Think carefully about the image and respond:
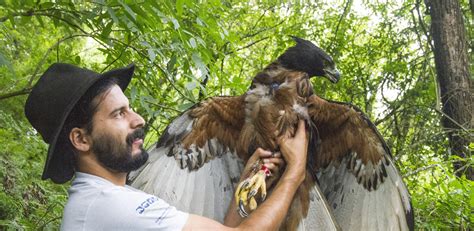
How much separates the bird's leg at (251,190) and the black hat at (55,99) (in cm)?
80

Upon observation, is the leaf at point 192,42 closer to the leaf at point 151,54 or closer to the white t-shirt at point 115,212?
the leaf at point 151,54

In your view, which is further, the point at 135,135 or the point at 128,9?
the point at 128,9

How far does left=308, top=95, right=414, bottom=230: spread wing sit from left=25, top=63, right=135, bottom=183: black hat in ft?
4.03

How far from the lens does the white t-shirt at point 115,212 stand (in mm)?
1858

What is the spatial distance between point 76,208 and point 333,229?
1.35m

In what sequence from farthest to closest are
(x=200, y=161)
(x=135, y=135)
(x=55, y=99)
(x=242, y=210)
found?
(x=200, y=161), (x=242, y=210), (x=135, y=135), (x=55, y=99)

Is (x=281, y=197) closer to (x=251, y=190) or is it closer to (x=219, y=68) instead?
(x=251, y=190)

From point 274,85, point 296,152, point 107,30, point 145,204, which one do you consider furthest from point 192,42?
point 145,204

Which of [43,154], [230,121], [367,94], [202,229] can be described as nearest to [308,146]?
[230,121]

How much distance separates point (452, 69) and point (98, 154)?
429 centimetres

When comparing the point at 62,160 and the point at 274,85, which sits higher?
the point at 274,85

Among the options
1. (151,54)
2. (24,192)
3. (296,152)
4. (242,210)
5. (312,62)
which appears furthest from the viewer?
(24,192)

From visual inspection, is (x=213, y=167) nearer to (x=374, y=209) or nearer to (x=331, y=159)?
(x=331, y=159)

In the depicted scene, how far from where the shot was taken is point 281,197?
2225mm
